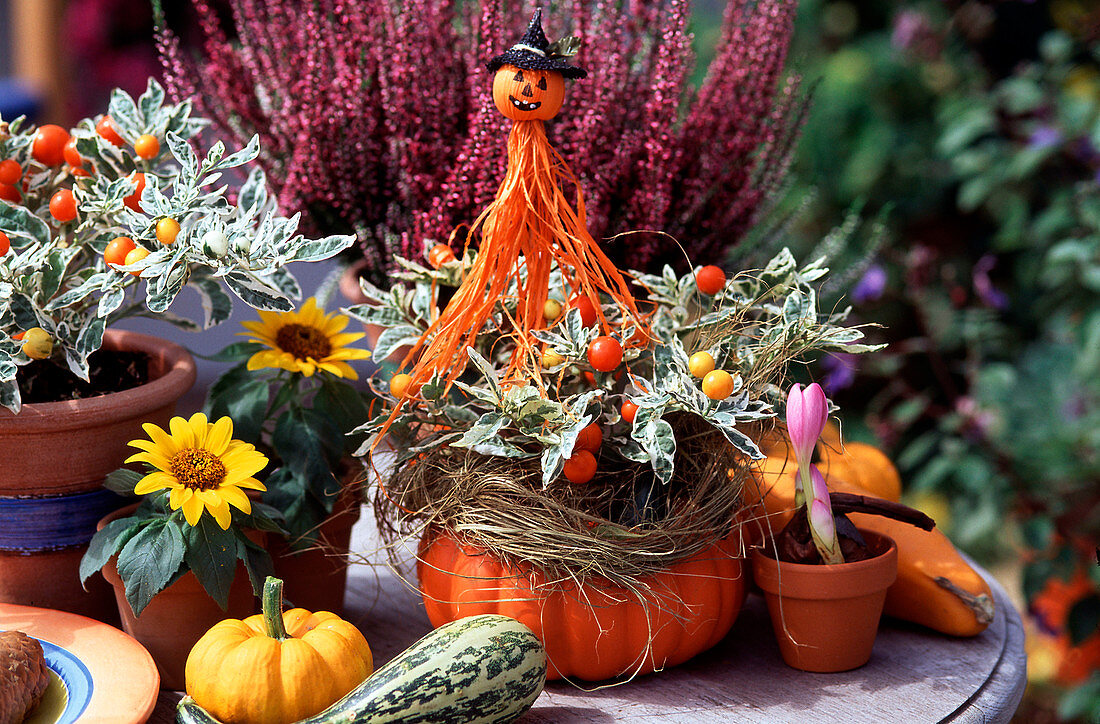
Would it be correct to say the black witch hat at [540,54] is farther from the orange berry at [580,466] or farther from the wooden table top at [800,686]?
the wooden table top at [800,686]

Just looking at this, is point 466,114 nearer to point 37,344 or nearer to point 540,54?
point 540,54

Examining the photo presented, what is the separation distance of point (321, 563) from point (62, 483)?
0.24 metres

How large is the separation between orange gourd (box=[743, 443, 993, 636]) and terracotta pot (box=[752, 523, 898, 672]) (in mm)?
61

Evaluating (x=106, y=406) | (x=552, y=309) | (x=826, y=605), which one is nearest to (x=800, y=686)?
(x=826, y=605)

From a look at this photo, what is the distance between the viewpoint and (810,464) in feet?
2.71

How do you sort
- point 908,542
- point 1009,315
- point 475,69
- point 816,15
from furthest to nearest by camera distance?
point 816,15
point 1009,315
point 475,69
point 908,542

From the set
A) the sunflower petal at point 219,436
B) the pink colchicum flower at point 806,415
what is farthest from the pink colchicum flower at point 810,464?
the sunflower petal at point 219,436

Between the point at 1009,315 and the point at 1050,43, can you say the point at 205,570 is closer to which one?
the point at 1050,43

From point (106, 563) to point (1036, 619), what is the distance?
156 centimetres

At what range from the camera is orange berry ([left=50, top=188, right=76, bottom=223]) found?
904 mm

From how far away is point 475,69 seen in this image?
3.62 ft

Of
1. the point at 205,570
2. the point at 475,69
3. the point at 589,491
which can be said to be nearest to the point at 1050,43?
the point at 475,69

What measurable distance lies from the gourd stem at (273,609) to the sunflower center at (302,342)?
0.24 metres

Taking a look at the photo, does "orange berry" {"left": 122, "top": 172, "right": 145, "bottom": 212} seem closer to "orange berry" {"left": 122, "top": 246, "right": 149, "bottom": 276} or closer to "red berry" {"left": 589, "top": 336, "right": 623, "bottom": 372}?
"orange berry" {"left": 122, "top": 246, "right": 149, "bottom": 276}
